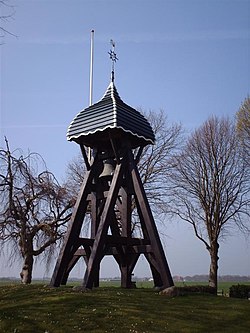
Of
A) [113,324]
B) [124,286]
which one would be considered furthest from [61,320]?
[124,286]

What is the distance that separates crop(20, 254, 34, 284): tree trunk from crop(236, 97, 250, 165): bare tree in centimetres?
1384

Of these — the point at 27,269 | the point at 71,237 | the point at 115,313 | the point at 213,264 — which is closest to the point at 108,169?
the point at 71,237

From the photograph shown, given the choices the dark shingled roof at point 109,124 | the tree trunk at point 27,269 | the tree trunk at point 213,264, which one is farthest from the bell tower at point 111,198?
the tree trunk at point 213,264

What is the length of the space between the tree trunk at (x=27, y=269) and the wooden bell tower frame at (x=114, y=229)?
7468mm

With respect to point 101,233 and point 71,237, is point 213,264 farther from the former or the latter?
point 101,233

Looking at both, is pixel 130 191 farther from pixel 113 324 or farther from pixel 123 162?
pixel 113 324

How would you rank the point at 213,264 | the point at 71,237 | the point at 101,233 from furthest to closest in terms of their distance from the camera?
1. the point at 213,264
2. the point at 71,237
3. the point at 101,233

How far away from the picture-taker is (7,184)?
20891 mm

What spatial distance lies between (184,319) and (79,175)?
20.1 meters

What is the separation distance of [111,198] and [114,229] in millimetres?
2610

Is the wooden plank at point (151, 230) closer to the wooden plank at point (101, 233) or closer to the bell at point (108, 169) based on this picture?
the wooden plank at point (101, 233)

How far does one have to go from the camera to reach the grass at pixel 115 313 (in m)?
9.15

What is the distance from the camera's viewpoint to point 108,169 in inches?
657

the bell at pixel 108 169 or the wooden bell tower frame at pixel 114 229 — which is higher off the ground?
the bell at pixel 108 169
